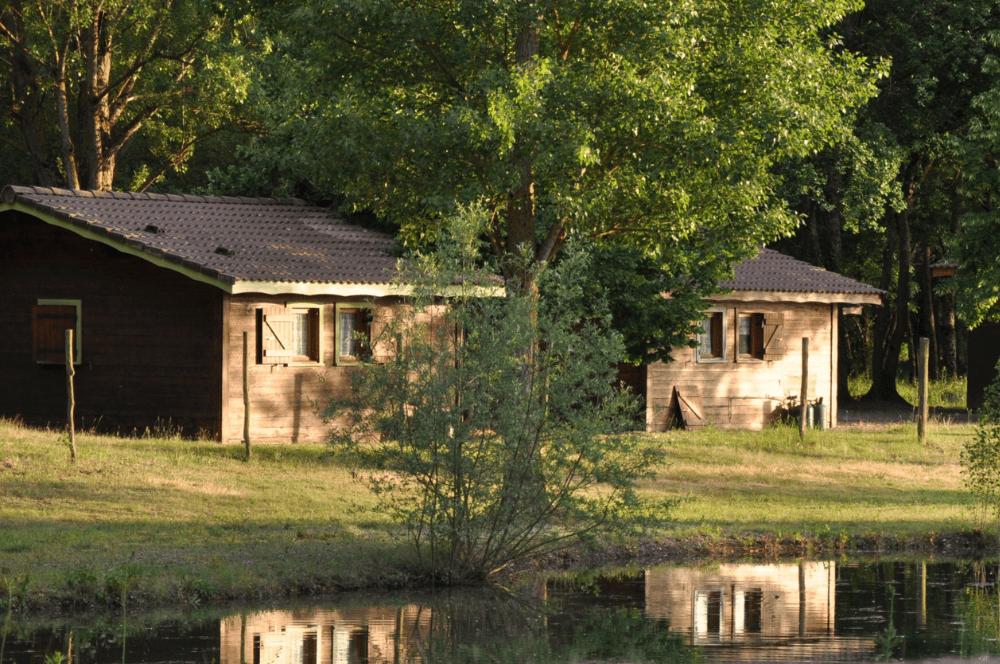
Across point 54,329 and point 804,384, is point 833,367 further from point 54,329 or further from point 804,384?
point 54,329

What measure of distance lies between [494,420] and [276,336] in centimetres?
1030

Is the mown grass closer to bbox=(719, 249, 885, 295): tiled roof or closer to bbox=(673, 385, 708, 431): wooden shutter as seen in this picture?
bbox=(719, 249, 885, 295): tiled roof

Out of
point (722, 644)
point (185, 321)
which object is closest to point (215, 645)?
point (722, 644)

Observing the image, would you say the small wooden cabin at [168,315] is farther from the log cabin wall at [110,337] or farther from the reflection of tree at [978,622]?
the reflection of tree at [978,622]

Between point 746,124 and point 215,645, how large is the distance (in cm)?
1310

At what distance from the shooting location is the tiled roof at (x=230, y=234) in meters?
23.9

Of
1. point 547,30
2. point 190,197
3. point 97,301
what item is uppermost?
point 547,30

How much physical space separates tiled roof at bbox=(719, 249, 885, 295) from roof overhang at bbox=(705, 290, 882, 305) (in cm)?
12

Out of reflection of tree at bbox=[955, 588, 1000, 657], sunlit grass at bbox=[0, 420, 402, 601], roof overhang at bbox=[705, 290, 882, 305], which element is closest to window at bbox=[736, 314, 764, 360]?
roof overhang at bbox=[705, 290, 882, 305]

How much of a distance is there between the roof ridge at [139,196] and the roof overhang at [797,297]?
9059mm

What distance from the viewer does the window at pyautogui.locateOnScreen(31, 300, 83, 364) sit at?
82.7 feet

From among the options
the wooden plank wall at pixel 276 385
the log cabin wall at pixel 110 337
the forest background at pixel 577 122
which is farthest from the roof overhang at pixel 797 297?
the log cabin wall at pixel 110 337

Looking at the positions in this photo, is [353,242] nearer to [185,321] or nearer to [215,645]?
[185,321]

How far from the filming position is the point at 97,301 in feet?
82.3
